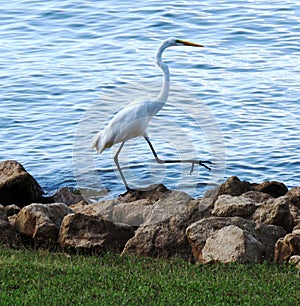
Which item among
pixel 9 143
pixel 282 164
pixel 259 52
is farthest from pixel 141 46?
pixel 282 164

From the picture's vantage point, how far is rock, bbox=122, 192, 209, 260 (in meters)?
9.75

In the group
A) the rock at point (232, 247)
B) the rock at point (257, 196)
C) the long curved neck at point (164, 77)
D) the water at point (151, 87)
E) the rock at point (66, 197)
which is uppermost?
the long curved neck at point (164, 77)

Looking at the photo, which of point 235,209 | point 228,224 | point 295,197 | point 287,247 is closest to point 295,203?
point 295,197

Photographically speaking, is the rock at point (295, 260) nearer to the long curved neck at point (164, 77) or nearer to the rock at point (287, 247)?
the rock at point (287, 247)

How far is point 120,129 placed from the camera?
12.7 metres

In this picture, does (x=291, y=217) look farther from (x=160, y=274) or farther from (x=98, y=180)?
(x=98, y=180)

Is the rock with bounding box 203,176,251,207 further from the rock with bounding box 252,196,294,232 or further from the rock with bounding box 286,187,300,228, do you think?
the rock with bounding box 252,196,294,232

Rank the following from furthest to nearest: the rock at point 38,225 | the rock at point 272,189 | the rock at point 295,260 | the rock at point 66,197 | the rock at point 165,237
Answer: the rock at point 66,197 → the rock at point 272,189 → the rock at point 38,225 → the rock at point 165,237 → the rock at point 295,260

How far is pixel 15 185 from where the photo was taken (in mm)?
12312

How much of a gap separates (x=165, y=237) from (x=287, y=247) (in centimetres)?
137

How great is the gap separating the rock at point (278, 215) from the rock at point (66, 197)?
3990 mm

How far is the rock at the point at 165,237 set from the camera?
9750mm

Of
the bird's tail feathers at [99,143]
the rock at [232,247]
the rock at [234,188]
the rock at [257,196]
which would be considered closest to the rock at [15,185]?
the bird's tail feathers at [99,143]

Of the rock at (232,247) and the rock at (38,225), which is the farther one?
the rock at (38,225)
